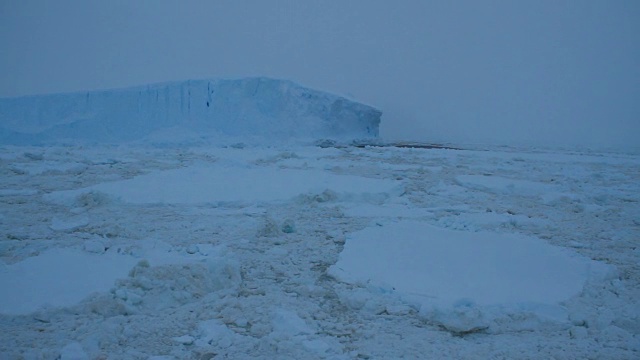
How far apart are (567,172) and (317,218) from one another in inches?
143

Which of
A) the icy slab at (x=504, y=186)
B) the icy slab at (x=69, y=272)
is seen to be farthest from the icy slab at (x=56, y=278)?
the icy slab at (x=504, y=186)

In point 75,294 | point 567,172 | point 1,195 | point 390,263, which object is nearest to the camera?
point 75,294

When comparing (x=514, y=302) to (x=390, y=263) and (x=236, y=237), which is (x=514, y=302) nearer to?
(x=390, y=263)

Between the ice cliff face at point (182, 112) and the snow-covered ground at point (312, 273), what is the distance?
5079 mm

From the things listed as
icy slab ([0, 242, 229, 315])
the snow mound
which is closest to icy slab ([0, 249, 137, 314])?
icy slab ([0, 242, 229, 315])

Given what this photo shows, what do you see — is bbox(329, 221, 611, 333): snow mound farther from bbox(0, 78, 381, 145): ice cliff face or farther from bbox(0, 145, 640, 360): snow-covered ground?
bbox(0, 78, 381, 145): ice cliff face

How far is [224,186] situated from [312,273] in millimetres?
1714

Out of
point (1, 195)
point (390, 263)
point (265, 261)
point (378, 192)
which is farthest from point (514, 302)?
point (1, 195)

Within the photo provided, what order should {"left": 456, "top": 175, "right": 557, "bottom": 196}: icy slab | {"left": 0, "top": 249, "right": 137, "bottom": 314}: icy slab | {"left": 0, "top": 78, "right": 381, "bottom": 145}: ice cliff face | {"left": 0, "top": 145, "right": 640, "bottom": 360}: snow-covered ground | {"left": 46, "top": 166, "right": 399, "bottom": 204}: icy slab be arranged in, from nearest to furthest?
{"left": 0, "top": 145, "right": 640, "bottom": 360}: snow-covered ground
{"left": 0, "top": 249, "right": 137, "bottom": 314}: icy slab
{"left": 46, "top": 166, "right": 399, "bottom": 204}: icy slab
{"left": 456, "top": 175, "right": 557, "bottom": 196}: icy slab
{"left": 0, "top": 78, "right": 381, "bottom": 145}: ice cliff face

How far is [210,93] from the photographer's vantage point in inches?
324

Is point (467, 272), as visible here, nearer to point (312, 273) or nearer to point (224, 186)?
point (312, 273)

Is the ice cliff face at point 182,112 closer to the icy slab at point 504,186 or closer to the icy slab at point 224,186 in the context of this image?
the icy slab at point 224,186

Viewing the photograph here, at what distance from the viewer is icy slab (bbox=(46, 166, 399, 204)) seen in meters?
2.79

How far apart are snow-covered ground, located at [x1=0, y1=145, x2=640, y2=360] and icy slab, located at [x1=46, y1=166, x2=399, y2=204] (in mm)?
29
